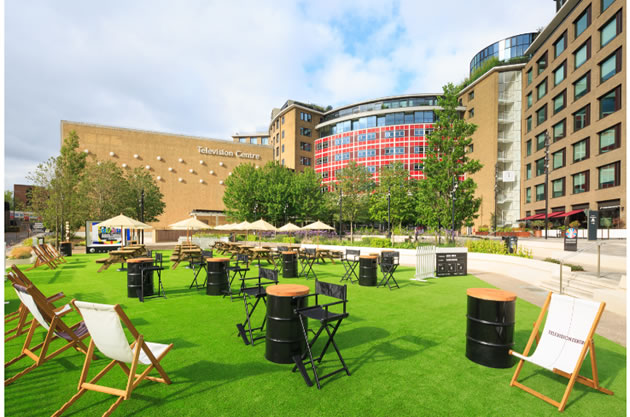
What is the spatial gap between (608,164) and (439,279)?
31070 millimetres

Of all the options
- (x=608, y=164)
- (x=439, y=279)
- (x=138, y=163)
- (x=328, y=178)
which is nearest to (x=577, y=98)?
(x=608, y=164)

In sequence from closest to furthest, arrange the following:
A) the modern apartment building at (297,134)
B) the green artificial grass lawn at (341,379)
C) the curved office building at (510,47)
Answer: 1. the green artificial grass lawn at (341,379)
2. the curved office building at (510,47)
3. the modern apartment building at (297,134)

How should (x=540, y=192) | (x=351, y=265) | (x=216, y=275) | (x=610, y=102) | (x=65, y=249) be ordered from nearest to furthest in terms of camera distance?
(x=216, y=275) < (x=351, y=265) < (x=65, y=249) < (x=610, y=102) < (x=540, y=192)

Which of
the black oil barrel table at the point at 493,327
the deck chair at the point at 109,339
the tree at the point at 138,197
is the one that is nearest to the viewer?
the deck chair at the point at 109,339

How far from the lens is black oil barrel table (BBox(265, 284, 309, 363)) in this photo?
4.74 metres

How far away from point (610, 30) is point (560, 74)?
870 centimetres

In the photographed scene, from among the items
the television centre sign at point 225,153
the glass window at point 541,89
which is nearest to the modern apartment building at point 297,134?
the television centre sign at point 225,153

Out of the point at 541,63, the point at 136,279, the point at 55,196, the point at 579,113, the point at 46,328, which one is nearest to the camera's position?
the point at 46,328

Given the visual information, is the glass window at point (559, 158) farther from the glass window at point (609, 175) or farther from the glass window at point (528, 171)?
the glass window at point (609, 175)

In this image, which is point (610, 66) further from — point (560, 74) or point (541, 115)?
point (541, 115)

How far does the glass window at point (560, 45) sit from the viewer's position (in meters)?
39.2

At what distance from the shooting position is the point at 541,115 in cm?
4462

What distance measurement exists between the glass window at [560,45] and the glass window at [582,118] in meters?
9.47

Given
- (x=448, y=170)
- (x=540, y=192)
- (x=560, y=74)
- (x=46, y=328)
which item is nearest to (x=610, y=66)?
(x=560, y=74)
